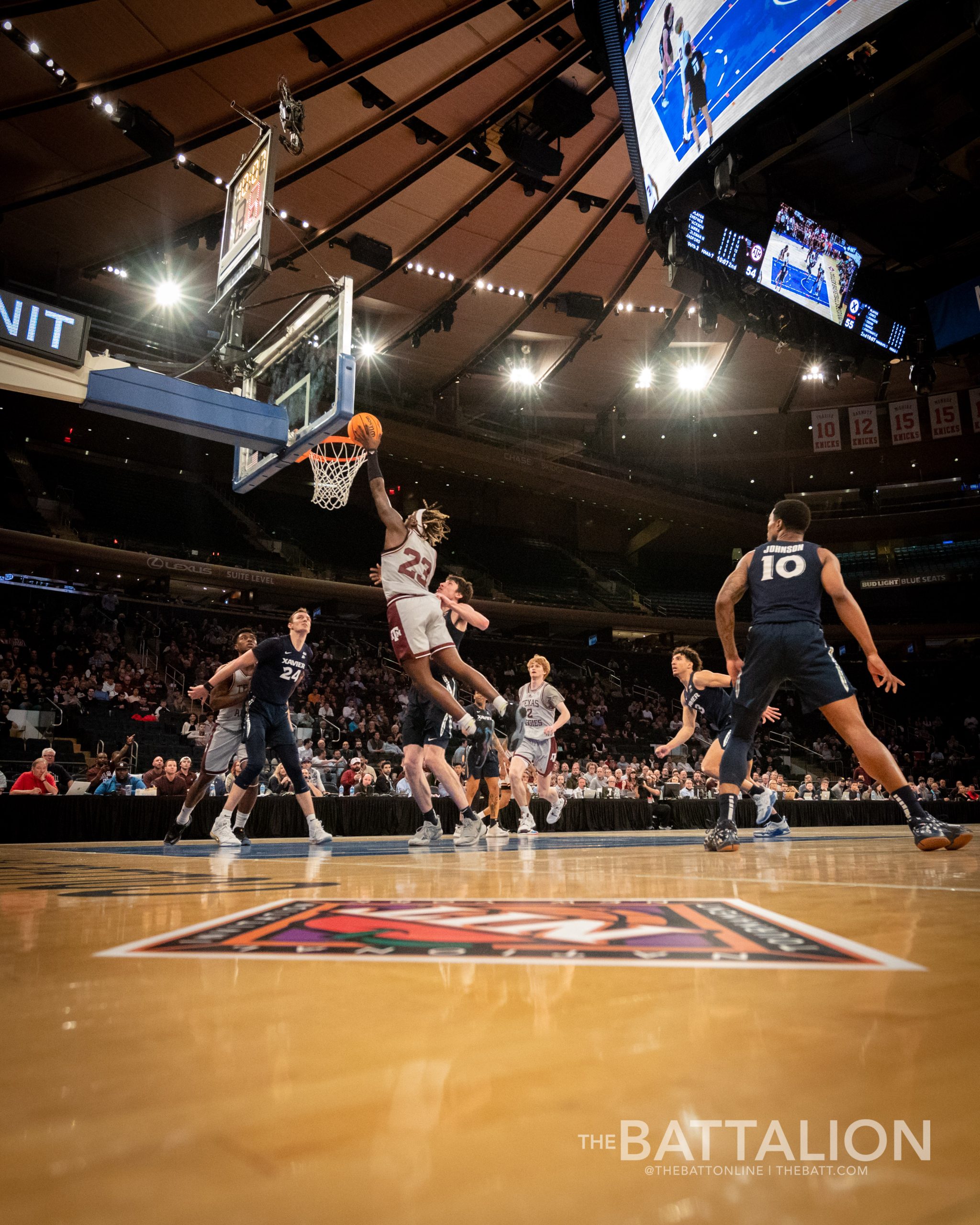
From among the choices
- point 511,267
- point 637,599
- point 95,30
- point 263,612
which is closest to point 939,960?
point 95,30

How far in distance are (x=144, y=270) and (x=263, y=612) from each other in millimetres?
8490

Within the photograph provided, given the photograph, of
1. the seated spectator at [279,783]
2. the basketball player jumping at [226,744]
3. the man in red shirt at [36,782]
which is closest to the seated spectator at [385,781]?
the seated spectator at [279,783]

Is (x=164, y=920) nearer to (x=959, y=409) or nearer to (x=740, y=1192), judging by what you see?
(x=740, y=1192)

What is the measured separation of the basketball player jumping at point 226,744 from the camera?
601cm

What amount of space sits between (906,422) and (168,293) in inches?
806

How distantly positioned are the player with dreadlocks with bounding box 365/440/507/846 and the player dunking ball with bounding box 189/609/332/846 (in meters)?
0.94

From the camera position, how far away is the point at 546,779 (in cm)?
953

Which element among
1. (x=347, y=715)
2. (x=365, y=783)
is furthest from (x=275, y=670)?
(x=347, y=715)

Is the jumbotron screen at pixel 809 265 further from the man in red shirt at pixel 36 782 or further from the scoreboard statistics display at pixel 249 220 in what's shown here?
the man in red shirt at pixel 36 782

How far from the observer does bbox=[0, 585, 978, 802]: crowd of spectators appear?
1216cm

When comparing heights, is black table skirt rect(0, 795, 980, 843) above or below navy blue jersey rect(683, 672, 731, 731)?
below

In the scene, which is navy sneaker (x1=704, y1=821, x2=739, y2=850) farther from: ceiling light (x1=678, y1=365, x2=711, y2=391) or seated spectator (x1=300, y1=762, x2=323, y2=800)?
ceiling light (x1=678, y1=365, x2=711, y2=391)

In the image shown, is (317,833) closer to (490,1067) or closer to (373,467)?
(373,467)

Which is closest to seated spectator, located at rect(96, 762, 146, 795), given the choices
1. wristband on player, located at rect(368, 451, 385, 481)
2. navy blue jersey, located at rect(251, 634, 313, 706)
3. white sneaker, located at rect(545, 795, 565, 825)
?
navy blue jersey, located at rect(251, 634, 313, 706)
